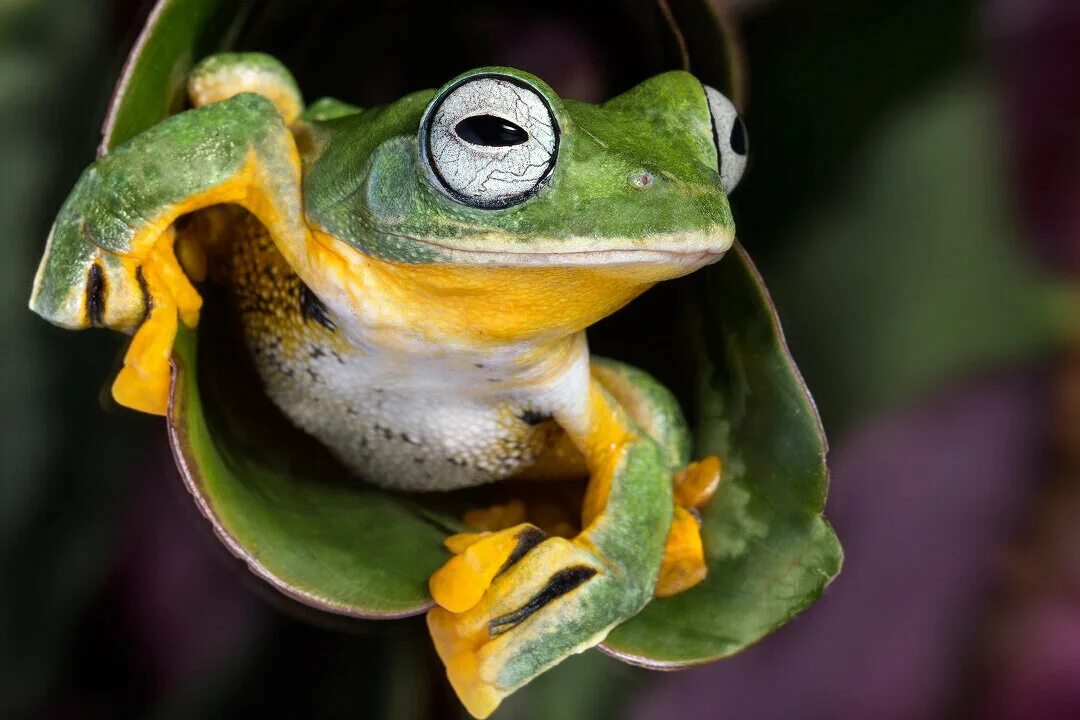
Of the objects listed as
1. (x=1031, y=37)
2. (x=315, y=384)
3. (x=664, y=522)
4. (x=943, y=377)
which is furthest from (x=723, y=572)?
(x=1031, y=37)

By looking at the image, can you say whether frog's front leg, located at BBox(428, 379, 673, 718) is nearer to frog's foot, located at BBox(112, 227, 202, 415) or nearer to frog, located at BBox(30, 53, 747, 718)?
frog, located at BBox(30, 53, 747, 718)

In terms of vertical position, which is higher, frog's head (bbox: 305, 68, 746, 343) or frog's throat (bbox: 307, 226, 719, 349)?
frog's head (bbox: 305, 68, 746, 343)

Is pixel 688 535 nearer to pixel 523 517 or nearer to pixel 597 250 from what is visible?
pixel 523 517

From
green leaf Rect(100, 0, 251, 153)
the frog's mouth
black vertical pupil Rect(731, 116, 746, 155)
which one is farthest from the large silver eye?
green leaf Rect(100, 0, 251, 153)

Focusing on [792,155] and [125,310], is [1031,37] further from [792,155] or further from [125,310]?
[125,310]

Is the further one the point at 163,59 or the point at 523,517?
the point at 523,517

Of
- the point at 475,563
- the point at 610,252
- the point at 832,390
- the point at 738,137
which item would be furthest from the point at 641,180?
the point at 832,390
